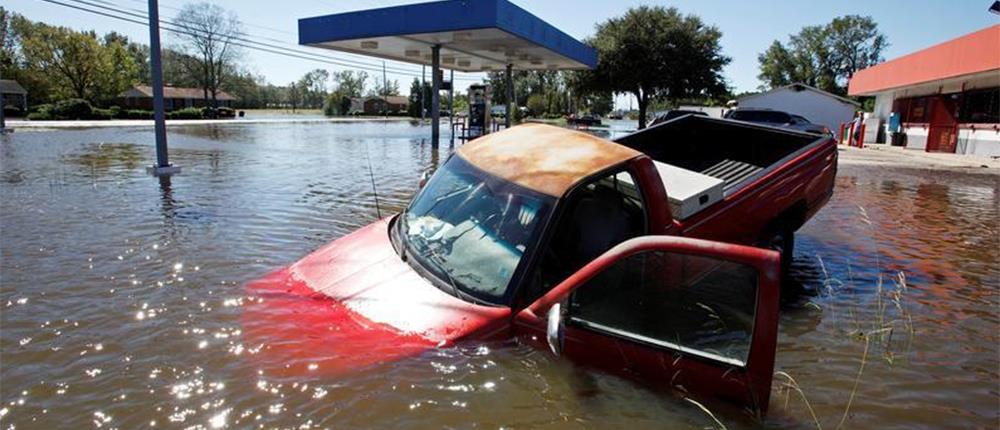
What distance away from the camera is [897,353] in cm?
433

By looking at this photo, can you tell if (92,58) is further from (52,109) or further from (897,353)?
(897,353)

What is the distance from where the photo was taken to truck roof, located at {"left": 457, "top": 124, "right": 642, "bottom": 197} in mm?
3887

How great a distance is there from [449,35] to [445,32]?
4.83ft

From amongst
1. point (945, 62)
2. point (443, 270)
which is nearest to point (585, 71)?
point (945, 62)

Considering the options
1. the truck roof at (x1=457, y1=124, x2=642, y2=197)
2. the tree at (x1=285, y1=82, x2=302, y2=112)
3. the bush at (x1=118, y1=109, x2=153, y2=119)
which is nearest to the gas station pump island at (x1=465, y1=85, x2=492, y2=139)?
the truck roof at (x1=457, y1=124, x2=642, y2=197)

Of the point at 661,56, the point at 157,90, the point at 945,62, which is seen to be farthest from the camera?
the point at 661,56

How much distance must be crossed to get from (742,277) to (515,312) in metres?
1.30

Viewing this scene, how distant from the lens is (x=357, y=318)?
3773 mm

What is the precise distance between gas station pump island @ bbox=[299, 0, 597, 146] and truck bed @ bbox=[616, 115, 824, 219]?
1266 cm

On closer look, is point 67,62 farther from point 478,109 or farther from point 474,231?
point 474,231

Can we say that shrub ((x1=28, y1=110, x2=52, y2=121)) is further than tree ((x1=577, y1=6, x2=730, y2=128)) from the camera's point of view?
Yes

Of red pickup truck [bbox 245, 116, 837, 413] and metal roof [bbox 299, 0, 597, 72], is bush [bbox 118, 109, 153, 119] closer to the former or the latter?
metal roof [bbox 299, 0, 597, 72]

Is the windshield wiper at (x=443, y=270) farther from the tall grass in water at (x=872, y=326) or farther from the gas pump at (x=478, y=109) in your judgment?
the gas pump at (x=478, y=109)

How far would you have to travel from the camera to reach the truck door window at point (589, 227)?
12.3ft
